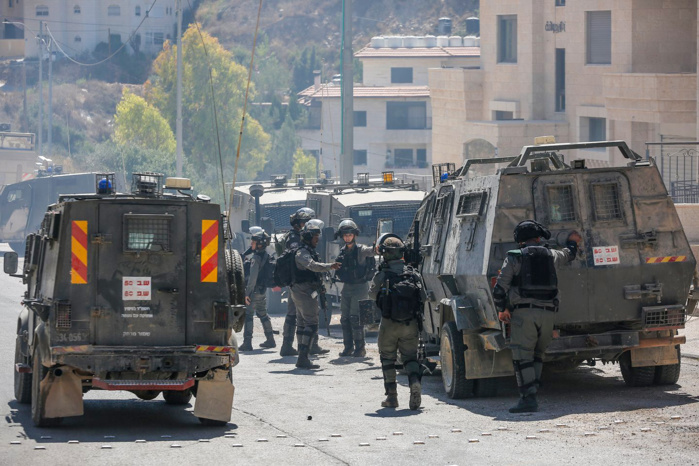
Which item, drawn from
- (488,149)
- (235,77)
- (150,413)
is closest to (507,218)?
(150,413)

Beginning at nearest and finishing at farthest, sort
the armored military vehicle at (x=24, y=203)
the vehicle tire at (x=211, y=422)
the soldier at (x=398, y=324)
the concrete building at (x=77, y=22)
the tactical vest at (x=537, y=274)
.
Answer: the vehicle tire at (x=211, y=422) → the tactical vest at (x=537, y=274) → the soldier at (x=398, y=324) → the armored military vehicle at (x=24, y=203) → the concrete building at (x=77, y=22)

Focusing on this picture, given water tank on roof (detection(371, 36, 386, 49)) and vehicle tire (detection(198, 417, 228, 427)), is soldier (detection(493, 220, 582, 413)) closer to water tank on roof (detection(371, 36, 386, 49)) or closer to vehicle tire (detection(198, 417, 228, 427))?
vehicle tire (detection(198, 417, 228, 427))

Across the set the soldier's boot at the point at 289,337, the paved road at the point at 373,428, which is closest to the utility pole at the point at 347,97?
the soldier's boot at the point at 289,337

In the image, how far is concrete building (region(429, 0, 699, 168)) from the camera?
104ft

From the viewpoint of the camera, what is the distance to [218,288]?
11273mm

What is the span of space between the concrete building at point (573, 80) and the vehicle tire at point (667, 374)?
17.6 meters

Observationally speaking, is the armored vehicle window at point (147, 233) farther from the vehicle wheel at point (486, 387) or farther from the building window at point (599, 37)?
the building window at point (599, 37)

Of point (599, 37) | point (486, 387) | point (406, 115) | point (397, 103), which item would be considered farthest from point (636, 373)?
point (406, 115)

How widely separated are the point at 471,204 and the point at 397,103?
6447 cm

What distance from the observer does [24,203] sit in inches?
1646

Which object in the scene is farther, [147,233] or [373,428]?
[147,233]

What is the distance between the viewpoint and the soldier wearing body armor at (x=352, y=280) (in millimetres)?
17000

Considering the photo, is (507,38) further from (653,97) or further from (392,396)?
(392,396)

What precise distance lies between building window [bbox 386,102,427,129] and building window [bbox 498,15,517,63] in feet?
113
